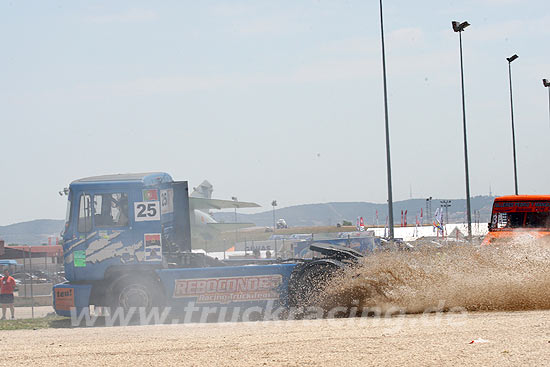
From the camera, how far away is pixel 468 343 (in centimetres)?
858

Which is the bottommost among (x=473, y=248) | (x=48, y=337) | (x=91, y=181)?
(x=48, y=337)

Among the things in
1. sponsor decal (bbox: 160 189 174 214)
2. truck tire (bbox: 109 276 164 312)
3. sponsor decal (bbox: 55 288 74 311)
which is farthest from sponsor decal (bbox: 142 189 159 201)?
sponsor decal (bbox: 55 288 74 311)

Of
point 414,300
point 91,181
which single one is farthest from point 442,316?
point 91,181

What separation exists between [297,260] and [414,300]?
282 cm

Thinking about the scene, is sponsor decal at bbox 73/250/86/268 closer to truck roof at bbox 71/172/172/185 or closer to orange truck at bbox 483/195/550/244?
truck roof at bbox 71/172/172/185

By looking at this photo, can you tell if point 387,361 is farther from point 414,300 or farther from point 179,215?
point 179,215

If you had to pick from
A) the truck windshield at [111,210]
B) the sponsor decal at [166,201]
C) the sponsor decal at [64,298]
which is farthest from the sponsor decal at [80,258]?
the sponsor decal at [166,201]

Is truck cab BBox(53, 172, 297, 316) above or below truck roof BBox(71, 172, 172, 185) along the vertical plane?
below

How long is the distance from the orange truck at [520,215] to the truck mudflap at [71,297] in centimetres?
1217

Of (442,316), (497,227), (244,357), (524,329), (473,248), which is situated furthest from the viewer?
(497,227)

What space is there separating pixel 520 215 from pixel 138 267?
12764mm

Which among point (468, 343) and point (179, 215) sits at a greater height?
point (179, 215)

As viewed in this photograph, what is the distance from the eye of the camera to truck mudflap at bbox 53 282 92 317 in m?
14.5

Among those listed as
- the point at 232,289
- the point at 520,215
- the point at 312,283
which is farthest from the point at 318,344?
the point at 520,215
